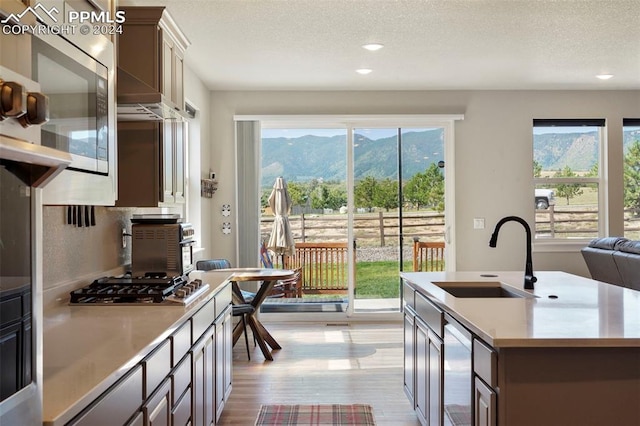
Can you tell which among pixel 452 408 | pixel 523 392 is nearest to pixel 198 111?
pixel 452 408

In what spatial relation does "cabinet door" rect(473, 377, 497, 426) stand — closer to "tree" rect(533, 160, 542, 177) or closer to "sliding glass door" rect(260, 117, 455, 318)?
"sliding glass door" rect(260, 117, 455, 318)

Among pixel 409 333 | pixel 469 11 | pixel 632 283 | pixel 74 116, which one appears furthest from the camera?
pixel 632 283

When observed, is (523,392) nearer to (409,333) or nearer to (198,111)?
(409,333)

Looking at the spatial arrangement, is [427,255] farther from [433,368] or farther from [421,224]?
[433,368]

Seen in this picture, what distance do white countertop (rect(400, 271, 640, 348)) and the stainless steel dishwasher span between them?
0.08 meters

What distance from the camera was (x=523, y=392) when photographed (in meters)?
1.59

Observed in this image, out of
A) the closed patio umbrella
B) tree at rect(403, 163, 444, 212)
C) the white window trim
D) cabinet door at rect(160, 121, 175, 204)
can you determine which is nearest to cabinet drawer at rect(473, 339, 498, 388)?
cabinet door at rect(160, 121, 175, 204)

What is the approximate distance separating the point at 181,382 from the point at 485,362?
1.20 m

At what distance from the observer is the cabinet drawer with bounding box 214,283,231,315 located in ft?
9.57

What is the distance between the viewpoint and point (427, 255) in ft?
20.0

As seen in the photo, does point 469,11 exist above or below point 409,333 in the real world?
above

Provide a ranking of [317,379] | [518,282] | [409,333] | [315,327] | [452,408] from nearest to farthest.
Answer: [452,408], [518,282], [409,333], [317,379], [315,327]

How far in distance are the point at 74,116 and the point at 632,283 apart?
15.6ft

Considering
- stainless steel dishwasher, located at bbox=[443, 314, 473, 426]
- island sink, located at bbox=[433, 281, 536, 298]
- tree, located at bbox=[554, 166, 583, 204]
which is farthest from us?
tree, located at bbox=[554, 166, 583, 204]
